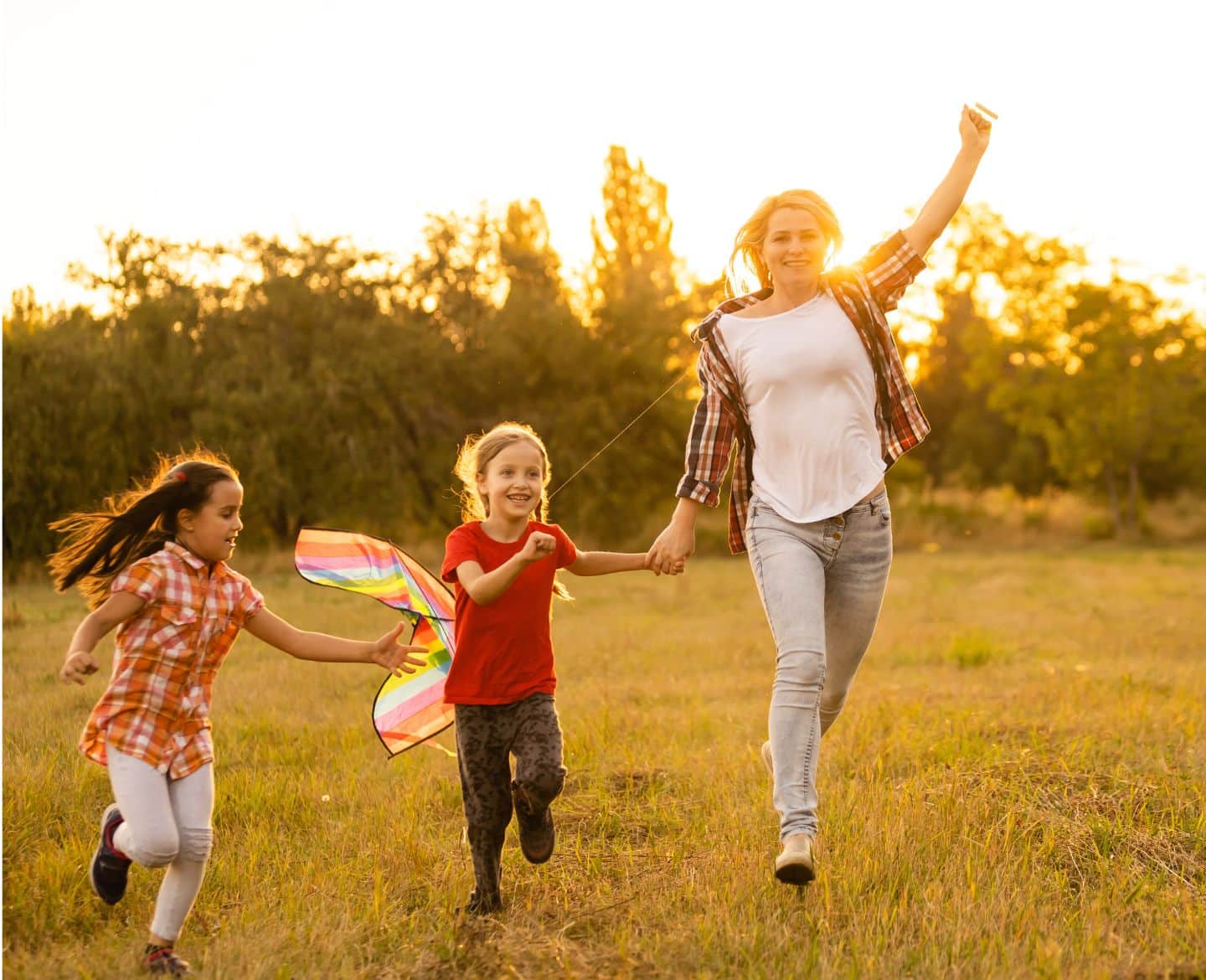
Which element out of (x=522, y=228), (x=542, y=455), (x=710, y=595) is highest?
(x=522, y=228)

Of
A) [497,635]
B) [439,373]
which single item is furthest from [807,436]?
[439,373]

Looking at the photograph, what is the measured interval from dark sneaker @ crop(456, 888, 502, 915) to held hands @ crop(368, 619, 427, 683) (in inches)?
32.7

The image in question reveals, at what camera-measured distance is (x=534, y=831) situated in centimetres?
448

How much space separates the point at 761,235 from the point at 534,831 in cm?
238

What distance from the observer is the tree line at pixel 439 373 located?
21.9 metres

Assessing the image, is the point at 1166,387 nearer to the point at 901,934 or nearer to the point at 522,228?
the point at 522,228

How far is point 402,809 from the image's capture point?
577 cm

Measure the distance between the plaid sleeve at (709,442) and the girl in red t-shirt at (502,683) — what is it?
0.58 metres

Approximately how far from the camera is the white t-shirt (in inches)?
179

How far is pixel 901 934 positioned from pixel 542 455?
6.55ft

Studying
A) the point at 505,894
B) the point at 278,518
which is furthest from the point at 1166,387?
the point at 505,894

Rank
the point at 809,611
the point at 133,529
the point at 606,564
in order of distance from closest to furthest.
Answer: the point at 133,529, the point at 809,611, the point at 606,564

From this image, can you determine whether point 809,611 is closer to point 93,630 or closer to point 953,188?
point 953,188

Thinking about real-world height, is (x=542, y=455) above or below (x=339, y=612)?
above
